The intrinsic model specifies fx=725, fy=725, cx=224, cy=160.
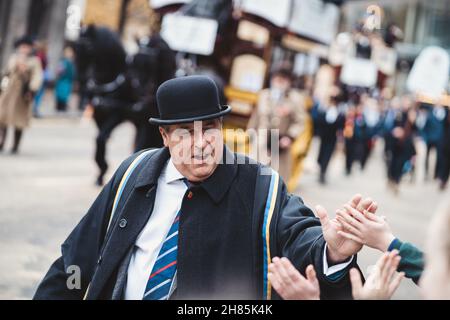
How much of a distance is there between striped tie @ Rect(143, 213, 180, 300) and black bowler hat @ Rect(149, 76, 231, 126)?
400 millimetres

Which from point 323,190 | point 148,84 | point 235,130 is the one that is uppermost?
point 148,84

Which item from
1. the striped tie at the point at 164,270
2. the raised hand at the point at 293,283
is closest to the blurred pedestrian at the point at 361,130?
the striped tie at the point at 164,270

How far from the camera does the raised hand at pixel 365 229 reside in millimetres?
Result: 2436

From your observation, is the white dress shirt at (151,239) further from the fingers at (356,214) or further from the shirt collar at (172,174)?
the fingers at (356,214)

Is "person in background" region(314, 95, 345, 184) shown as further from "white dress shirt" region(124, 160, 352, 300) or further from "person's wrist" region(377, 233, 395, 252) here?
"person's wrist" region(377, 233, 395, 252)

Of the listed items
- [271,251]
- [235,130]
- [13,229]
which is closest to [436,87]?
[235,130]

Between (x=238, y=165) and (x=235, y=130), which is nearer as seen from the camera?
(x=238, y=165)

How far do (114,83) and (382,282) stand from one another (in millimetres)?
8065

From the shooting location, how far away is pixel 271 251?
274 centimetres

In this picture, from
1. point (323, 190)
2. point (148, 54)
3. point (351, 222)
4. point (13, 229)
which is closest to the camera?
point (351, 222)

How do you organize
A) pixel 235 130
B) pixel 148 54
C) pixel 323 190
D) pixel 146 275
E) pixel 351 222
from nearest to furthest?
pixel 351 222 < pixel 146 275 < pixel 148 54 < pixel 235 130 < pixel 323 190

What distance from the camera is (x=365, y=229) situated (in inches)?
96.7
